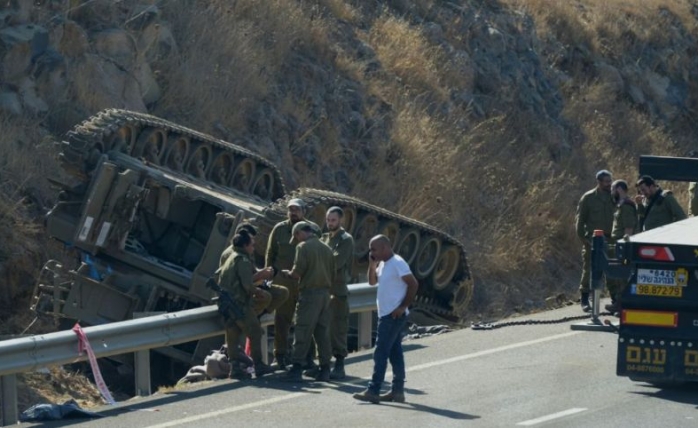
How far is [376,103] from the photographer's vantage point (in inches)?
Result: 1014

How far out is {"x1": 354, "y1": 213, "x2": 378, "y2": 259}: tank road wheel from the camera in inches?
695

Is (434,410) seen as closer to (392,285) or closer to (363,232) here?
(392,285)

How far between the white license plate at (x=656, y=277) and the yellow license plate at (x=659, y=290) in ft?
0.12

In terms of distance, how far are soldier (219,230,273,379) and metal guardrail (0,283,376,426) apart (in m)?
0.33

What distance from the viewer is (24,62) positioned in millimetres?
20172

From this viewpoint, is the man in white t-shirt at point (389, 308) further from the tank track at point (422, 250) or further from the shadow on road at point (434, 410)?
the tank track at point (422, 250)

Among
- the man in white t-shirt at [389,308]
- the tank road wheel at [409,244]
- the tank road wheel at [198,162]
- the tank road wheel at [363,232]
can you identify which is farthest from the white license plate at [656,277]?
the tank road wheel at [198,162]

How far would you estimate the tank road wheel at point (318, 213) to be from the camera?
637 inches

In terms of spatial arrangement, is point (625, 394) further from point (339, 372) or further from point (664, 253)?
point (339, 372)

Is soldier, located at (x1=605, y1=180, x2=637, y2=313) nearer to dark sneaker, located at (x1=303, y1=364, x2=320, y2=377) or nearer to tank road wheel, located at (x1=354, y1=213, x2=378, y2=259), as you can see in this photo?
A: tank road wheel, located at (x1=354, y1=213, x2=378, y2=259)

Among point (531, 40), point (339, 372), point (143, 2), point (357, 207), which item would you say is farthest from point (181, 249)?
point (531, 40)

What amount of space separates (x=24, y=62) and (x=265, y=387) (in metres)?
8.60

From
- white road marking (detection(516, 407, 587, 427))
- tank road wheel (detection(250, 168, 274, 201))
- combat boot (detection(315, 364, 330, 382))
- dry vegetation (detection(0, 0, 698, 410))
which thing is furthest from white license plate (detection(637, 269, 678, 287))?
dry vegetation (detection(0, 0, 698, 410))

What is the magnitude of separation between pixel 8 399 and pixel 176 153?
668cm
